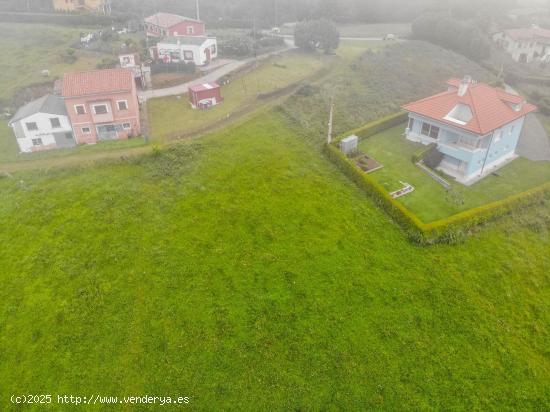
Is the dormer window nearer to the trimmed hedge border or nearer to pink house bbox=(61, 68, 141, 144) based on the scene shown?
the trimmed hedge border

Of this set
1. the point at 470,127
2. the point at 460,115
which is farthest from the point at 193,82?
the point at 470,127

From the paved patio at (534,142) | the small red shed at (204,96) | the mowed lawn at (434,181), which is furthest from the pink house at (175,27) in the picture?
the paved patio at (534,142)

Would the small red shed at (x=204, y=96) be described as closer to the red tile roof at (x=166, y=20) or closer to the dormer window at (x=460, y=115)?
the red tile roof at (x=166, y=20)

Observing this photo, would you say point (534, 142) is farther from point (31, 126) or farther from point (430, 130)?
point (31, 126)

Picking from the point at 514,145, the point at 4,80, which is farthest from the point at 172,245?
the point at 4,80

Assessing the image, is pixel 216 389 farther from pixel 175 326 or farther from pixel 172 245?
pixel 172 245
